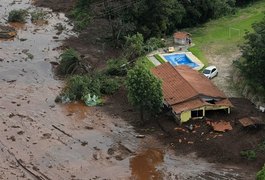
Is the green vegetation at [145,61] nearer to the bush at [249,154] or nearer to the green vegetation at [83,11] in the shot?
the green vegetation at [83,11]

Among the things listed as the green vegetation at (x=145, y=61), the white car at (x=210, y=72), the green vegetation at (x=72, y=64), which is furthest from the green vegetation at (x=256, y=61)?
the green vegetation at (x=72, y=64)

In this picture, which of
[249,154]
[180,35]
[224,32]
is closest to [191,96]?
[249,154]

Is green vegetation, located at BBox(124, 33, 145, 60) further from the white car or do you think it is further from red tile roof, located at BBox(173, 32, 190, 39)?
the white car

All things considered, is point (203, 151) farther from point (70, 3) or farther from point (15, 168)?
point (70, 3)

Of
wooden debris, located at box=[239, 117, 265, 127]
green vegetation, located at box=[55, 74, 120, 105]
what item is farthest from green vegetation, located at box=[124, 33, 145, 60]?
wooden debris, located at box=[239, 117, 265, 127]

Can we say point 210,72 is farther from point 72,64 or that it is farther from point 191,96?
point 72,64

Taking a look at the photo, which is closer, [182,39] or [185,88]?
[185,88]
